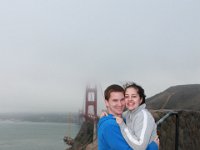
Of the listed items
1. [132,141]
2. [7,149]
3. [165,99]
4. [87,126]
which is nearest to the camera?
[132,141]

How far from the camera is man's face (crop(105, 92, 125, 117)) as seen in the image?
2.67 metres

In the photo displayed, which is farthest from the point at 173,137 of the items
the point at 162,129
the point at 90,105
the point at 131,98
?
the point at 90,105

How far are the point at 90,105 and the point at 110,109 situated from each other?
2867 inches

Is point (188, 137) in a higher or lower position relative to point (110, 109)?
lower

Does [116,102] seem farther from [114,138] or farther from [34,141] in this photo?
[34,141]

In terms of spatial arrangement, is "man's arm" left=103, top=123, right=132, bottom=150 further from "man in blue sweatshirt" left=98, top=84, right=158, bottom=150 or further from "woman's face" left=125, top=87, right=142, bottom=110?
"woman's face" left=125, top=87, right=142, bottom=110

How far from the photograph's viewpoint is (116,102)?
105 inches

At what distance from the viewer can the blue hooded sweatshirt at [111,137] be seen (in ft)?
8.10

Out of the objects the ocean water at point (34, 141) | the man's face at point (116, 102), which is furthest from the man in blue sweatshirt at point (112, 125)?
the ocean water at point (34, 141)

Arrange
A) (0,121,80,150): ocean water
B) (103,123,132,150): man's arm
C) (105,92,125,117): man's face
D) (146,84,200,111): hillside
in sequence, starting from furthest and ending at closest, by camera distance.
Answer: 1. (0,121,80,150): ocean water
2. (146,84,200,111): hillside
3. (105,92,125,117): man's face
4. (103,123,132,150): man's arm

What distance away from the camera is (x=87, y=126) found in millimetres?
52469

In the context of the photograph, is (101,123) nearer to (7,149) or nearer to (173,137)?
(173,137)

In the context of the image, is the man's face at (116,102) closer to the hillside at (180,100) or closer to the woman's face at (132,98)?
the woman's face at (132,98)

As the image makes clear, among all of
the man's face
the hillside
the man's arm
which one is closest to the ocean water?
the hillside
